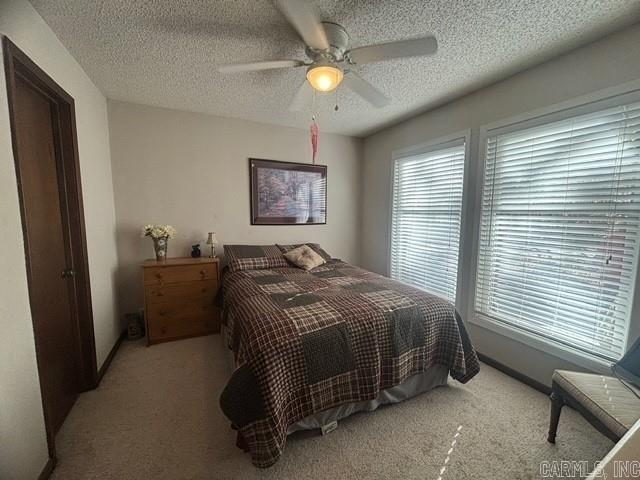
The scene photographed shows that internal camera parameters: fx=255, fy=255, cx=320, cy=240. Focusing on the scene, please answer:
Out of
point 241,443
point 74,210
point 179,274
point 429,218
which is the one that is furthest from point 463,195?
point 74,210

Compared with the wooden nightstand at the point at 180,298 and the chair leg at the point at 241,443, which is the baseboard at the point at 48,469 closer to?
the chair leg at the point at 241,443

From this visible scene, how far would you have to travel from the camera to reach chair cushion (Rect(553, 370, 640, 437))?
1183 mm

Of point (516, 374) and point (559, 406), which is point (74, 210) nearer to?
Answer: point (559, 406)

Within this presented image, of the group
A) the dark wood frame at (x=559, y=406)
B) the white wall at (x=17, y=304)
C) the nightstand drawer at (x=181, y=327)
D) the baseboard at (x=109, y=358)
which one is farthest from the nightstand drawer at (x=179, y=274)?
the dark wood frame at (x=559, y=406)

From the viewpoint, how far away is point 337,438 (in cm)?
154

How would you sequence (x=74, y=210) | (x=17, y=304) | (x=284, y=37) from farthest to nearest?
(x=74, y=210) → (x=284, y=37) → (x=17, y=304)

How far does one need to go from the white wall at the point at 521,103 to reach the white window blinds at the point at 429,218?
151 mm

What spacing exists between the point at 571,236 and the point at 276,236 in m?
2.93

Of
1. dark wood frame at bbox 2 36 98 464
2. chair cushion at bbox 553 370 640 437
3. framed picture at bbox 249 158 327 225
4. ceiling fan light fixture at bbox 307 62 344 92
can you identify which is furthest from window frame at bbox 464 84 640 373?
dark wood frame at bbox 2 36 98 464

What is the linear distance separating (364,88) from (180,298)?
258cm

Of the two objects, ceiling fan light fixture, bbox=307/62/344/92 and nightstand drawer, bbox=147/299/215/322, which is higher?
ceiling fan light fixture, bbox=307/62/344/92

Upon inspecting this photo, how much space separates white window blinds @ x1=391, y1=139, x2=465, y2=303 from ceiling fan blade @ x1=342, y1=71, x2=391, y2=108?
3.69ft

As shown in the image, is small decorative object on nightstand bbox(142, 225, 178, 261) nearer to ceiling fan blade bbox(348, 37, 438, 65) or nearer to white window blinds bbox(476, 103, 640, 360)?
ceiling fan blade bbox(348, 37, 438, 65)

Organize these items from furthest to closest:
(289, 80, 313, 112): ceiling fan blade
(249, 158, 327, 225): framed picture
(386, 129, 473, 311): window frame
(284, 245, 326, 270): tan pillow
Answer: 1. (249, 158, 327, 225): framed picture
2. (284, 245, 326, 270): tan pillow
3. (386, 129, 473, 311): window frame
4. (289, 80, 313, 112): ceiling fan blade
